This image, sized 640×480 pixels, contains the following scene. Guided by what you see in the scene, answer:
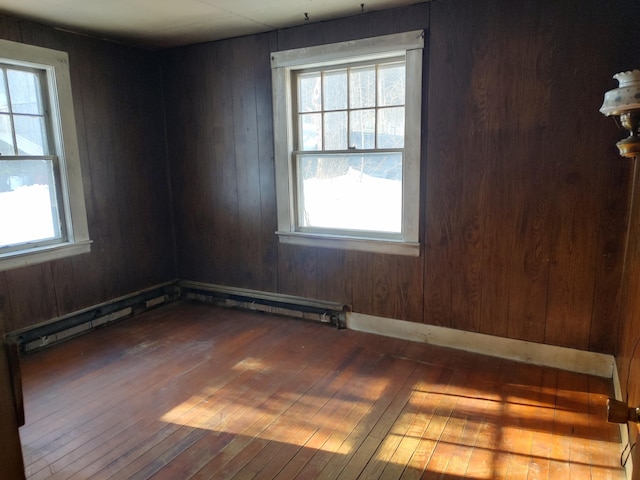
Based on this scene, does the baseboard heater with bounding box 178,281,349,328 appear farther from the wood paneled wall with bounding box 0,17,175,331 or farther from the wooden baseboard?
the wooden baseboard

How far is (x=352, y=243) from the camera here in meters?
3.63

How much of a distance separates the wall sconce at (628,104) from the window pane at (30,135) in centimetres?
380

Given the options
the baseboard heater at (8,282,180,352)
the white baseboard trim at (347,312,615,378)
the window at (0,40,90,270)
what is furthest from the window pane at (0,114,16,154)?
the white baseboard trim at (347,312,615,378)

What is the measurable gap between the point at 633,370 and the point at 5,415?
7.52 ft

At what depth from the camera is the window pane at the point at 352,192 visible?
3.46m

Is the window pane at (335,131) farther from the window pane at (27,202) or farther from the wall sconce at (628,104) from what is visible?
the window pane at (27,202)

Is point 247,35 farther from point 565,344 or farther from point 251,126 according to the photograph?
point 565,344

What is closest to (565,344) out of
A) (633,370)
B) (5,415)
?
(633,370)

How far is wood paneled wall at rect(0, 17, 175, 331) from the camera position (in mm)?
3449

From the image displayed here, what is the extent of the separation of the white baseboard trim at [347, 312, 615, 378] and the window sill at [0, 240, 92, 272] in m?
2.35

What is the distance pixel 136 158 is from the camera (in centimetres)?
418

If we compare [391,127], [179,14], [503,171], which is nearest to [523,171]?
[503,171]

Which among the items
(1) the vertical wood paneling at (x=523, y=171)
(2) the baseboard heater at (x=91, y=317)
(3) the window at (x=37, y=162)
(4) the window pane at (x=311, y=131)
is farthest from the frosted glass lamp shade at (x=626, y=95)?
(2) the baseboard heater at (x=91, y=317)

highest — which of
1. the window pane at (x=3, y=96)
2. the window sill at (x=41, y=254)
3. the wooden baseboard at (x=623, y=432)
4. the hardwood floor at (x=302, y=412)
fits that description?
the window pane at (x=3, y=96)
